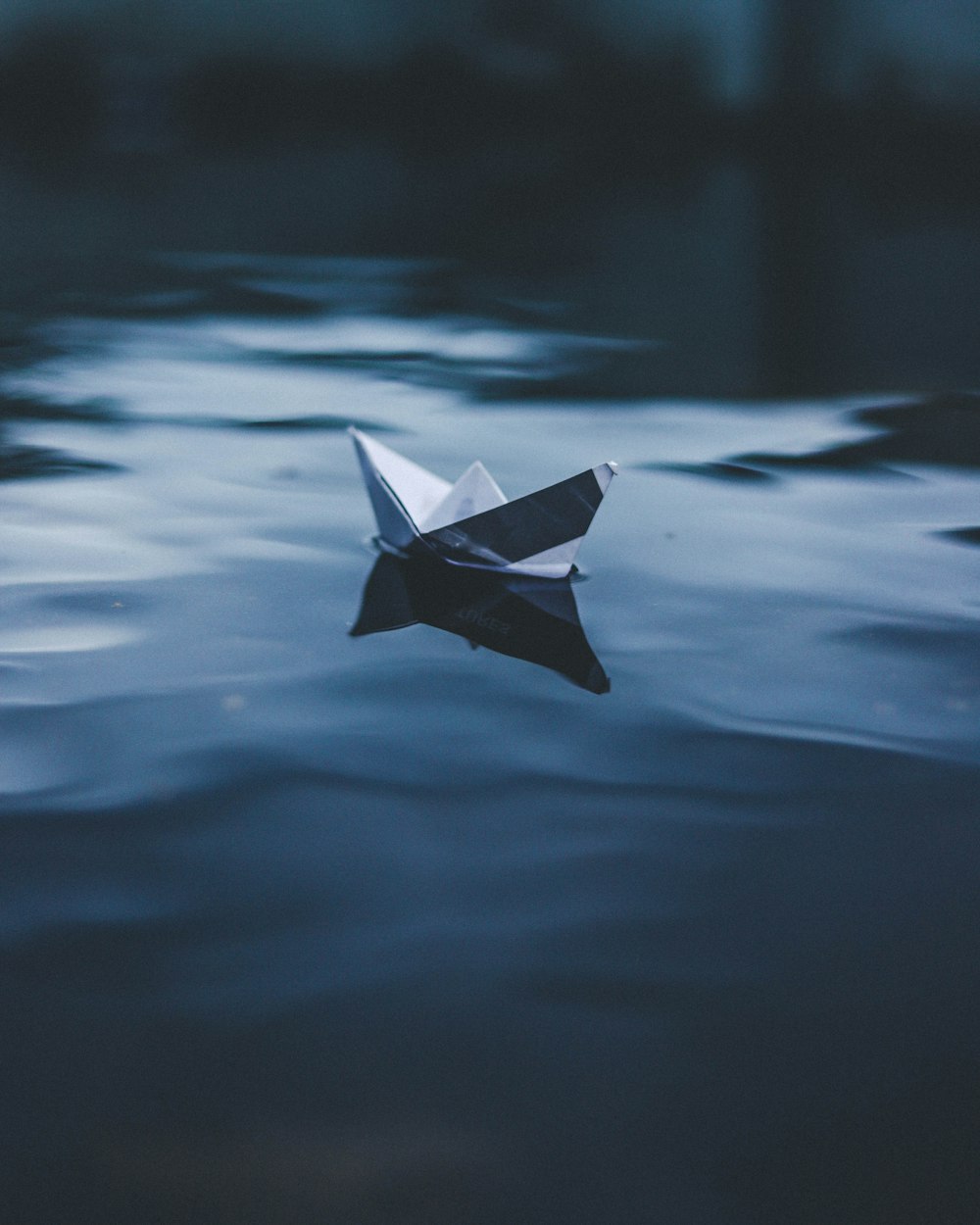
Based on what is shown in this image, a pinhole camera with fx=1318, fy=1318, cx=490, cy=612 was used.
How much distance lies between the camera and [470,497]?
237 centimetres

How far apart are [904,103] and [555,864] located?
1817 cm

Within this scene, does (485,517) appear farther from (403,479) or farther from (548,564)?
(403,479)

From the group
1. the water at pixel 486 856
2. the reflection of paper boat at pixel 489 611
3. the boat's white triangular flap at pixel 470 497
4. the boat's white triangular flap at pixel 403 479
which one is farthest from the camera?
the boat's white triangular flap at pixel 403 479

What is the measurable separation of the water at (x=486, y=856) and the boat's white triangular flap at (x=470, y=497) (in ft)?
0.83

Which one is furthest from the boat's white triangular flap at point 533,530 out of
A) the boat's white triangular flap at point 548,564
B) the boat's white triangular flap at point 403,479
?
the boat's white triangular flap at point 403,479

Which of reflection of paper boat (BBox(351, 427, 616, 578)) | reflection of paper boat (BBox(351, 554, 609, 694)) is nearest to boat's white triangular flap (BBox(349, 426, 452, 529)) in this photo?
reflection of paper boat (BBox(351, 427, 616, 578))

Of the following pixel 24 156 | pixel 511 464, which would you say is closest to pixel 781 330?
pixel 511 464

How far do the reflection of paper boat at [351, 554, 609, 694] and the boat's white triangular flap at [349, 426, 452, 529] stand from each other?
0.11m

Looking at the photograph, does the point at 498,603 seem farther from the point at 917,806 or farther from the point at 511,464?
the point at 511,464

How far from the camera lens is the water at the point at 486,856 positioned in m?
1.18

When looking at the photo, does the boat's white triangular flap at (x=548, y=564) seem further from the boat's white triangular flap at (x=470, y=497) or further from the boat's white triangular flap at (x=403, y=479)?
the boat's white triangular flap at (x=403, y=479)

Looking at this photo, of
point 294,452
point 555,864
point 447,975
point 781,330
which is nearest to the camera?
point 447,975

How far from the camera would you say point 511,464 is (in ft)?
11.4

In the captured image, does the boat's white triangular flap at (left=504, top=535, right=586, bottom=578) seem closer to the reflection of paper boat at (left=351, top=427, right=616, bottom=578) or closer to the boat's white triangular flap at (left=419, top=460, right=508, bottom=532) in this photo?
the reflection of paper boat at (left=351, top=427, right=616, bottom=578)
